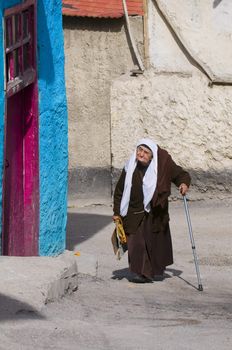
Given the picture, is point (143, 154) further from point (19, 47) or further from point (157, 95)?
point (157, 95)

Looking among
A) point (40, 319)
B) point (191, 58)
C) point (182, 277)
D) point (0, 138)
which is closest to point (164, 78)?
point (191, 58)

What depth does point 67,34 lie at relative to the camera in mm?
15562

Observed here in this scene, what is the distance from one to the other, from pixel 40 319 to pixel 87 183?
323 inches

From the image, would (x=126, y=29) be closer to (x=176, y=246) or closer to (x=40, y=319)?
(x=176, y=246)

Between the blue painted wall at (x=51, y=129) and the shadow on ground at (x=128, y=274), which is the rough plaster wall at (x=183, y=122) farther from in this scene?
the blue painted wall at (x=51, y=129)

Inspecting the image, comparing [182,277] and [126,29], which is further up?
[126,29]

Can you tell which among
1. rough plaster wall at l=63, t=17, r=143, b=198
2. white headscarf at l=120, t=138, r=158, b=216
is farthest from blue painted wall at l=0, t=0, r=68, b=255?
rough plaster wall at l=63, t=17, r=143, b=198

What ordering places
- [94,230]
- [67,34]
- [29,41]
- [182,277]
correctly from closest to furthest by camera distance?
[29,41] → [182,277] → [94,230] → [67,34]

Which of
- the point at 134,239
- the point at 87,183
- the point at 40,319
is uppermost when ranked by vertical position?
the point at 40,319

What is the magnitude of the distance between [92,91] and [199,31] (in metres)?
1.65

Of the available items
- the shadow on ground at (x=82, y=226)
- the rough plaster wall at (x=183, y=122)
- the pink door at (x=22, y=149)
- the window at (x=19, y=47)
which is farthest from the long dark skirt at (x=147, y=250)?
the rough plaster wall at (x=183, y=122)

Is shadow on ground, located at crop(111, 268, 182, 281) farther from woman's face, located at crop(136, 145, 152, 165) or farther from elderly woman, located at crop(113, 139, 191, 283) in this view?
woman's face, located at crop(136, 145, 152, 165)

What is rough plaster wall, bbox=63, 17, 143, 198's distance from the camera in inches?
617

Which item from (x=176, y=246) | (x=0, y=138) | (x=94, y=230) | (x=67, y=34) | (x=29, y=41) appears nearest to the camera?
(x=0, y=138)
